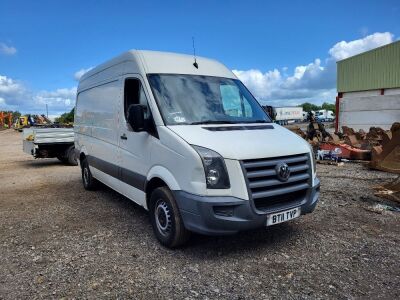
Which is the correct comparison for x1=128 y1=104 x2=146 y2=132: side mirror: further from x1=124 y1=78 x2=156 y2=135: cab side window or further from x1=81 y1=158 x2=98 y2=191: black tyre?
x1=81 y1=158 x2=98 y2=191: black tyre

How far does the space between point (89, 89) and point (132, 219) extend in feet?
10.7

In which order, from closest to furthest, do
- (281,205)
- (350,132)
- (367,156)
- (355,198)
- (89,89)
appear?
(281,205) → (355,198) → (89,89) → (367,156) → (350,132)

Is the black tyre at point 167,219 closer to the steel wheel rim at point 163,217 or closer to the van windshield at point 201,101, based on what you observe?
the steel wheel rim at point 163,217

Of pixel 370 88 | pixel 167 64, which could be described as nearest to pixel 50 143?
pixel 167 64

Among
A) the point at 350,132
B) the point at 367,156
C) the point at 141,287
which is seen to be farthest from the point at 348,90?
the point at 141,287

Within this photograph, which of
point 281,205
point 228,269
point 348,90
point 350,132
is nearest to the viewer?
point 228,269

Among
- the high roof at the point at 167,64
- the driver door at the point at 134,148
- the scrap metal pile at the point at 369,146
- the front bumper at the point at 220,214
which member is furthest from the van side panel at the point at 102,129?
the scrap metal pile at the point at 369,146

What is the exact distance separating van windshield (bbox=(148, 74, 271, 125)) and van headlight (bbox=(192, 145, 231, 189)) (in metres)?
0.83

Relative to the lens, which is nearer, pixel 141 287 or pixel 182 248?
pixel 141 287

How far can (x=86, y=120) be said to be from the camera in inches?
307

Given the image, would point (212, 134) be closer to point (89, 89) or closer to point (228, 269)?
point (228, 269)

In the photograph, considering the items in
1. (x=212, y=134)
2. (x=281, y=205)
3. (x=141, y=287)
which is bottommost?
(x=141, y=287)

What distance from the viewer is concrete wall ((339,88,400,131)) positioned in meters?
21.6

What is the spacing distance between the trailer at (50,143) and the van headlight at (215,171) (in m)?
10.8
